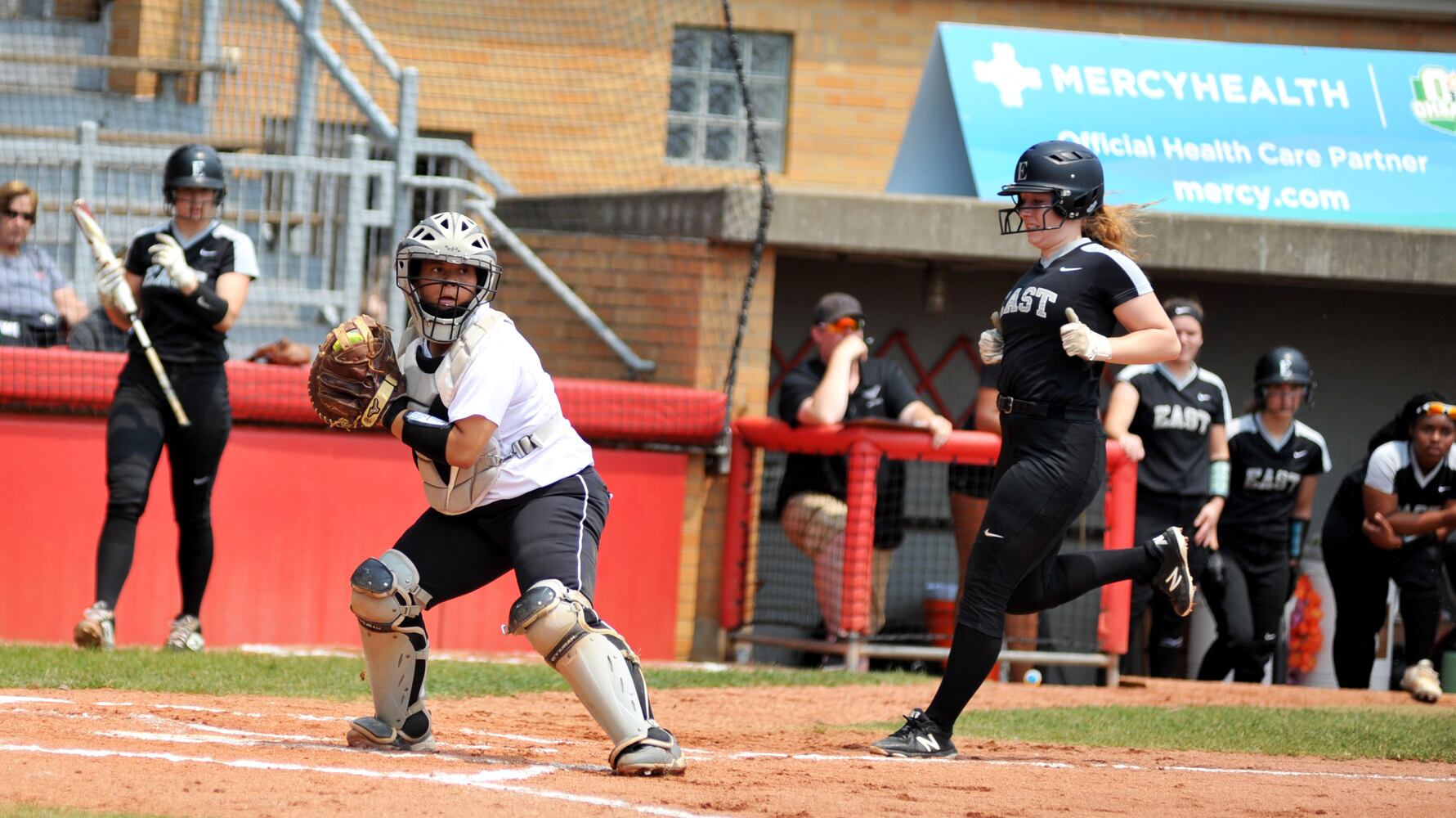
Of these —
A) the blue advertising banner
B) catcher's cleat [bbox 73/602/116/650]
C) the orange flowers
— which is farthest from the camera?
the blue advertising banner

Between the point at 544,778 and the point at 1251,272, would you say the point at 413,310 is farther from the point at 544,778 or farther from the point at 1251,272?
the point at 1251,272

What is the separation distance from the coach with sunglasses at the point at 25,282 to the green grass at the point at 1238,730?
204 inches

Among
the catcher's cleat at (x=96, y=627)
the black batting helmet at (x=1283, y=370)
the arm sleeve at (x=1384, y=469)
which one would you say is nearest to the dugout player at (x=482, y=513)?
the catcher's cleat at (x=96, y=627)

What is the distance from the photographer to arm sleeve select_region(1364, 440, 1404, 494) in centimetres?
1008

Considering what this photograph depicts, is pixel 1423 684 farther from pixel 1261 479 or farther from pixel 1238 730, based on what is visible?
pixel 1238 730

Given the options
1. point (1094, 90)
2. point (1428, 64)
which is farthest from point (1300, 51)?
point (1094, 90)

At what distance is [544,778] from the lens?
513 centimetres

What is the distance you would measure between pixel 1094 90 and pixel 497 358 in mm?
7553

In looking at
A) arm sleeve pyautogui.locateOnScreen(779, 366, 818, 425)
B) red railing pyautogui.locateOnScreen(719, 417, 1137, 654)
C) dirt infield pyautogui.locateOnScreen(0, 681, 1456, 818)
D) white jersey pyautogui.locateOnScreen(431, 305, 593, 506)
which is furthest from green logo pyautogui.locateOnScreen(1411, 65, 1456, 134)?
white jersey pyautogui.locateOnScreen(431, 305, 593, 506)

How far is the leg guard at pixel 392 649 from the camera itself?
5.27m

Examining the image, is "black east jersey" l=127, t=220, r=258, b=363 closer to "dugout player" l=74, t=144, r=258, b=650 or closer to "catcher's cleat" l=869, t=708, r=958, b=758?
"dugout player" l=74, t=144, r=258, b=650

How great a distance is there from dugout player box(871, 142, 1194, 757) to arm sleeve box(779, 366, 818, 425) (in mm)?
3458

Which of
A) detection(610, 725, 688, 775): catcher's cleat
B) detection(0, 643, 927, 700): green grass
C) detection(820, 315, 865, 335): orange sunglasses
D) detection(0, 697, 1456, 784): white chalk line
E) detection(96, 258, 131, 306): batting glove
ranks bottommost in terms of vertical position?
detection(0, 643, 927, 700): green grass

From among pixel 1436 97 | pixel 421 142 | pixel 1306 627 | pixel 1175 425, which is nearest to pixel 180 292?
pixel 421 142
